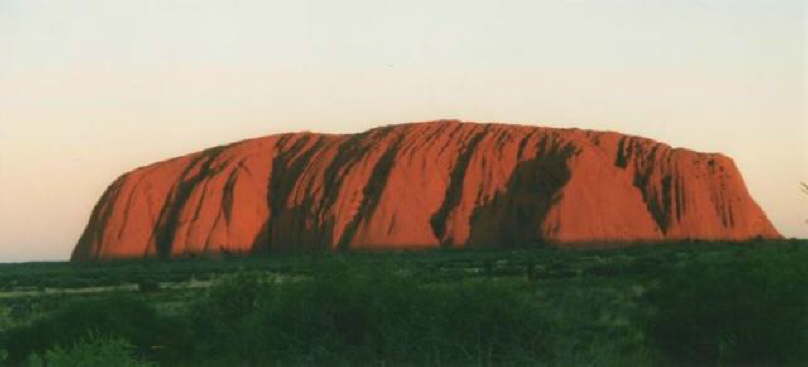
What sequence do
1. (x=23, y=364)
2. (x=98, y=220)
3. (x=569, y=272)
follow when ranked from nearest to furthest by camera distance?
1. (x=23, y=364)
2. (x=569, y=272)
3. (x=98, y=220)

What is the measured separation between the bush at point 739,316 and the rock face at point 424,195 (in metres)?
62.7

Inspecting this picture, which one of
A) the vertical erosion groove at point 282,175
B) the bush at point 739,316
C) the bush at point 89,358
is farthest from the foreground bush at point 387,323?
the vertical erosion groove at point 282,175

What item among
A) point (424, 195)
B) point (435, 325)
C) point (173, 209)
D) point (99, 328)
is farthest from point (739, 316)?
point (173, 209)

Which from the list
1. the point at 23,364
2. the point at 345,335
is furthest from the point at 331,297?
the point at 23,364

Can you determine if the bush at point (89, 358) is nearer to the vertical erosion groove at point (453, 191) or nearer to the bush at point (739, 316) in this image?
the bush at point (739, 316)

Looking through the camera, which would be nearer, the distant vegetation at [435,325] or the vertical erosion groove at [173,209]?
the distant vegetation at [435,325]

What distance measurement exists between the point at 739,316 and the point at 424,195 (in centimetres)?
6984

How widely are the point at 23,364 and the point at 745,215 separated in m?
80.2

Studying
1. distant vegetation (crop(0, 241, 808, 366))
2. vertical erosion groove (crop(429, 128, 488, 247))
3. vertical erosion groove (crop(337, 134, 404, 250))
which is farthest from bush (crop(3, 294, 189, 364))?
vertical erosion groove (crop(429, 128, 488, 247))

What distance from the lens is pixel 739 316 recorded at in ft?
56.5

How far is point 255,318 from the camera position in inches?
658

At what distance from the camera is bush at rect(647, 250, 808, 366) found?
55.6 feet

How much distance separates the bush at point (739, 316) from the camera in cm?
1694

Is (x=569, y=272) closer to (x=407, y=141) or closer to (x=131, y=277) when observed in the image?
(x=131, y=277)
